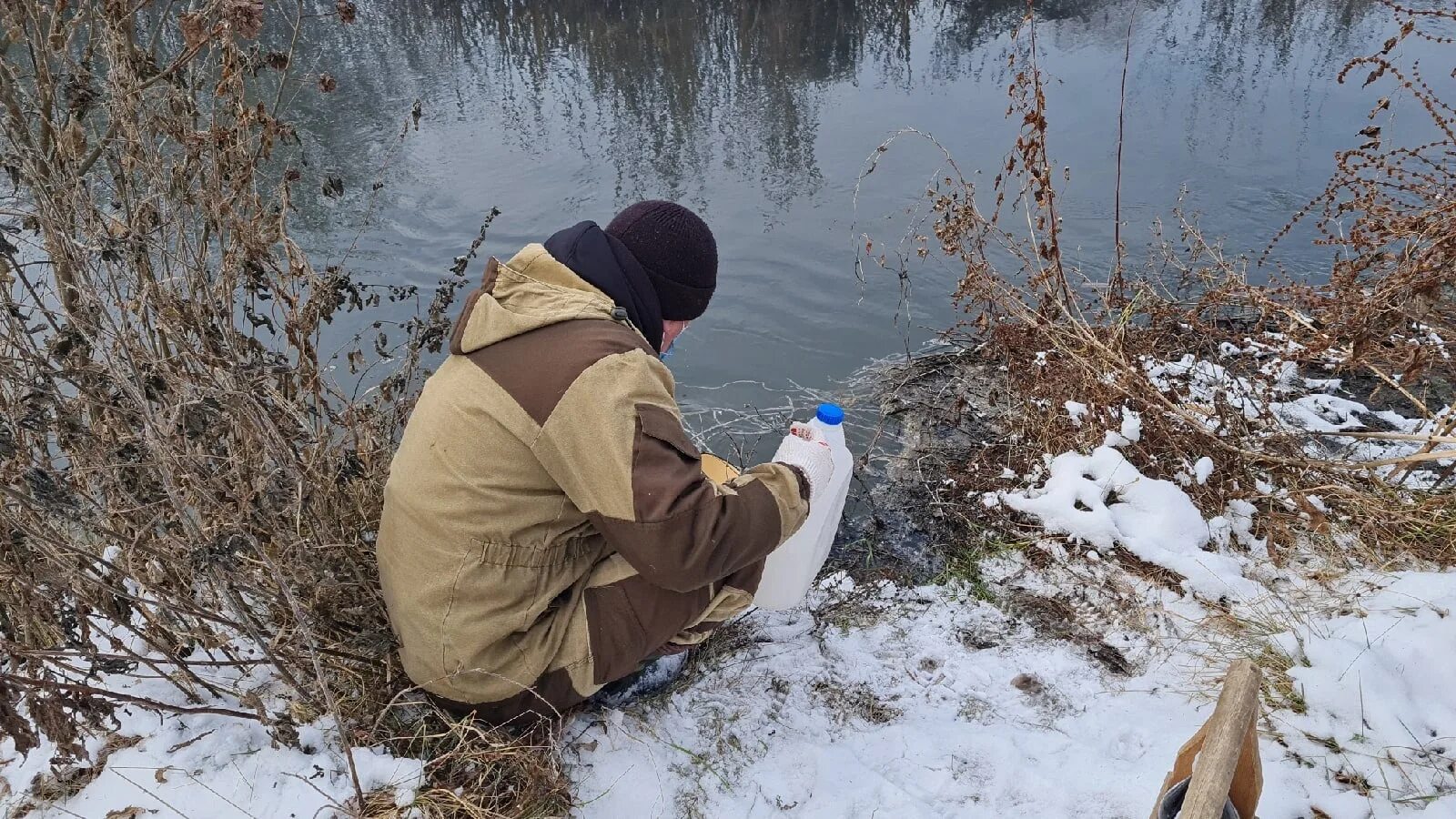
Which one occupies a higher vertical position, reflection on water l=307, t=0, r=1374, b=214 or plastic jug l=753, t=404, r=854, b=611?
reflection on water l=307, t=0, r=1374, b=214

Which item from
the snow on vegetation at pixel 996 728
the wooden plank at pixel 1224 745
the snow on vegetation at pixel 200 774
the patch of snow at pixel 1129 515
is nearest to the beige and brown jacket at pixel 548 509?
the snow on vegetation at pixel 200 774

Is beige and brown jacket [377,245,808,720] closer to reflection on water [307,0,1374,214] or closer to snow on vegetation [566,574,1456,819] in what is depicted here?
snow on vegetation [566,574,1456,819]

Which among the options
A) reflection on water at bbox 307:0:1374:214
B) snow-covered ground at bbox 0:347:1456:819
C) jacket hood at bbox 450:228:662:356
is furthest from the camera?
reflection on water at bbox 307:0:1374:214

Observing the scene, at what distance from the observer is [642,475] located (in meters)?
1.91

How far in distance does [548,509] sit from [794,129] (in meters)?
6.57

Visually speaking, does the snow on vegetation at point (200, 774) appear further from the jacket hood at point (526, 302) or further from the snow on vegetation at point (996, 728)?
the jacket hood at point (526, 302)

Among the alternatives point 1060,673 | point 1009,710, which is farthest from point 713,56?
point 1009,710

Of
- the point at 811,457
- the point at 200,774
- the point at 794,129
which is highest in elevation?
the point at 811,457

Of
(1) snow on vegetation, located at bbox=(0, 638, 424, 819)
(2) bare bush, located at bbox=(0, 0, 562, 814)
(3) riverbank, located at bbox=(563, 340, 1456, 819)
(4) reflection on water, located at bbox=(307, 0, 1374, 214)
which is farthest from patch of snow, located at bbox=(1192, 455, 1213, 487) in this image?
(4) reflection on water, located at bbox=(307, 0, 1374, 214)

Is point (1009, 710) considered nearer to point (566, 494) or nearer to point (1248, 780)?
point (1248, 780)

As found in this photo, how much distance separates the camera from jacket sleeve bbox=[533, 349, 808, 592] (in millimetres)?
1897

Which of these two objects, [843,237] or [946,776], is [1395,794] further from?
[843,237]

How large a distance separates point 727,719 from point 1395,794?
164cm

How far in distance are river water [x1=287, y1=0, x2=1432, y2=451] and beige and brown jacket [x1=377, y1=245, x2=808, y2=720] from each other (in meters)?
2.42
